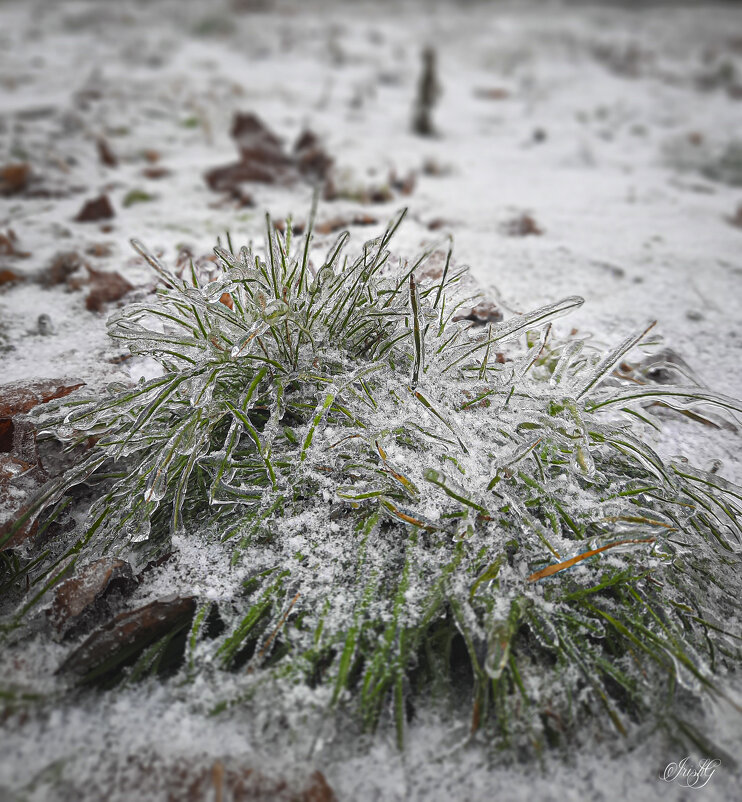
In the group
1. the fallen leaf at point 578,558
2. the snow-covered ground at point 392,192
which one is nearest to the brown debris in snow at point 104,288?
the snow-covered ground at point 392,192

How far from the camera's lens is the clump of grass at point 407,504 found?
1066mm

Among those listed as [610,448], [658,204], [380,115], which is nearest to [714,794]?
[610,448]

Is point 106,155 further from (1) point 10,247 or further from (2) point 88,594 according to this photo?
(2) point 88,594

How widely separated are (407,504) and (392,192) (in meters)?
2.61

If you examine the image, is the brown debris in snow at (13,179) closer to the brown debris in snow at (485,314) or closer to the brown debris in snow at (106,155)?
the brown debris in snow at (106,155)

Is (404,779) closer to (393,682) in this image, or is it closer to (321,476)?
(393,682)

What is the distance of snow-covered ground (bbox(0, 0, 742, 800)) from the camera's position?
3.19ft

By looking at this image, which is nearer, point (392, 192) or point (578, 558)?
point (578, 558)

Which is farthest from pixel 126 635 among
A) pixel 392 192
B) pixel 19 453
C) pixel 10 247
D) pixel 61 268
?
pixel 392 192

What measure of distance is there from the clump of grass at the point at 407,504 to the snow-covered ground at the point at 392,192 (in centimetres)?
12

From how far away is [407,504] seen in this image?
4.11 feet

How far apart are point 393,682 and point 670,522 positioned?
2.36ft

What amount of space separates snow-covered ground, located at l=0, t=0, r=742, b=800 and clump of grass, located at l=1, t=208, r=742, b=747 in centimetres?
12

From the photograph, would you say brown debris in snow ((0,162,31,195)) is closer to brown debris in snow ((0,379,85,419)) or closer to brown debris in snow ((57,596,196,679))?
brown debris in snow ((0,379,85,419))
